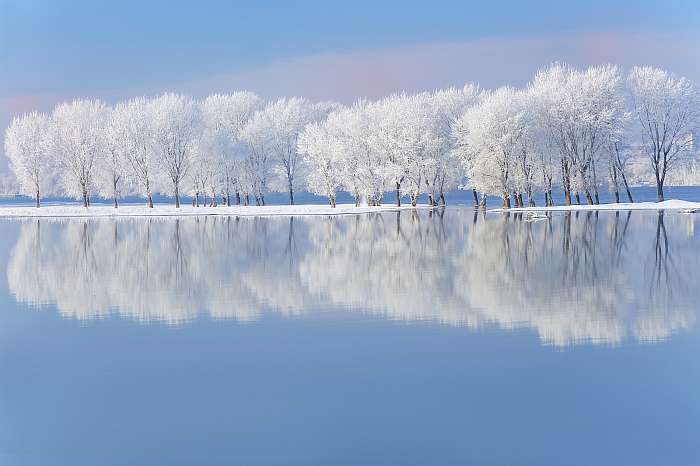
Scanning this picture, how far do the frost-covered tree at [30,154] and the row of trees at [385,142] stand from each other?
20 centimetres

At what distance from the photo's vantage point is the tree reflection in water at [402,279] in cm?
1538

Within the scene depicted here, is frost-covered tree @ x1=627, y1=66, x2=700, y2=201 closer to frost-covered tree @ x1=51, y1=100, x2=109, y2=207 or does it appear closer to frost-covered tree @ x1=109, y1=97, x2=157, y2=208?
frost-covered tree @ x1=109, y1=97, x2=157, y2=208

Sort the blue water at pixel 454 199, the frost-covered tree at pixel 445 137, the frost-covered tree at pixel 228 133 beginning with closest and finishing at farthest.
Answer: the frost-covered tree at pixel 445 137 < the frost-covered tree at pixel 228 133 < the blue water at pixel 454 199

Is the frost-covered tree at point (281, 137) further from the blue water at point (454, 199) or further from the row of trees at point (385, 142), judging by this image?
the blue water at point (454, 199)

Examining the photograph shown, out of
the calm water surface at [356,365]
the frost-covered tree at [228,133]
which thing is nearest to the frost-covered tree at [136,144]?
the frost-covered tree at [228,133]

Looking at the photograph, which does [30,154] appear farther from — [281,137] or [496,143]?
[496,143]

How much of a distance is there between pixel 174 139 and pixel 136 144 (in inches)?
179

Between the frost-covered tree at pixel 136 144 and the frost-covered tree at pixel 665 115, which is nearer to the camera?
the frost-covered tree at pixel 665 115

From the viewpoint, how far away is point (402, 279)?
21.1 metres

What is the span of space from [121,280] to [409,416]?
15.6m

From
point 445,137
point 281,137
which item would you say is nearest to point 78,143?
point 281,137

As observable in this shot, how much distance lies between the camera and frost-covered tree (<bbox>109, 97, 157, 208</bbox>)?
80375 mm

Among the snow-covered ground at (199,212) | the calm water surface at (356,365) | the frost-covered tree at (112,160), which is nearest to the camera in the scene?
the calm water surface at (356,365)

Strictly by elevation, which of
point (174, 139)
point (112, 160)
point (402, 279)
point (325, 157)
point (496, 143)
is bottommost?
point (402, 279)
